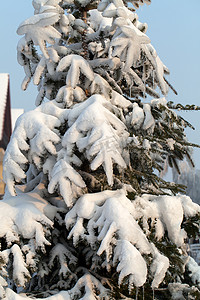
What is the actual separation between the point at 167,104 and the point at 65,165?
1500 millimetres

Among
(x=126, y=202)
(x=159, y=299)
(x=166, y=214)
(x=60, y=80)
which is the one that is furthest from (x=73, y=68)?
(x=159, y=299)

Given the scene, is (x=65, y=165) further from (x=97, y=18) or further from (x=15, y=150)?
(x=97, y=18)

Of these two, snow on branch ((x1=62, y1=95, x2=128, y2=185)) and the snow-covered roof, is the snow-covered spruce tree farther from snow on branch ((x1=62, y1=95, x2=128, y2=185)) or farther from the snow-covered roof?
the snow-covered roof

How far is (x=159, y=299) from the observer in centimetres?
445

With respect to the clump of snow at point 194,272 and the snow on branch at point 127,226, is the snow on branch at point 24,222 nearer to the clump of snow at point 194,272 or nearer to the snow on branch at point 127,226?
the snow on branch at point 127,226

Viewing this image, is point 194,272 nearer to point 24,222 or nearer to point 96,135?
point 24,222

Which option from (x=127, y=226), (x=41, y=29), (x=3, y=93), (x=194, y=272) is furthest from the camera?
(x=3, y=93)

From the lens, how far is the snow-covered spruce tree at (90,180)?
3.15 m

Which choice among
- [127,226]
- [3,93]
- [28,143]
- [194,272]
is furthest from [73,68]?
[3,93]

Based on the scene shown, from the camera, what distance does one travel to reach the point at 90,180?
3.89m

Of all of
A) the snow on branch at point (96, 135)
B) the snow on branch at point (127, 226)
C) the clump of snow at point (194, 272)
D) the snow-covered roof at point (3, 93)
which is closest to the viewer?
the snow on branch at point (127, 226)

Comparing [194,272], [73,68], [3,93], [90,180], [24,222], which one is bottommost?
[3,93]

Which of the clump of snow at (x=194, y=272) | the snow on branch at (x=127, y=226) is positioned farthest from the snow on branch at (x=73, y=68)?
the clump of snow at (x=194, y=272)

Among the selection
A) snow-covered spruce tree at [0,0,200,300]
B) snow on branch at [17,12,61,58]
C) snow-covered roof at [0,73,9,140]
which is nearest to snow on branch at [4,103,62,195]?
snow-covered spruce tree at [0,0,200,300]
